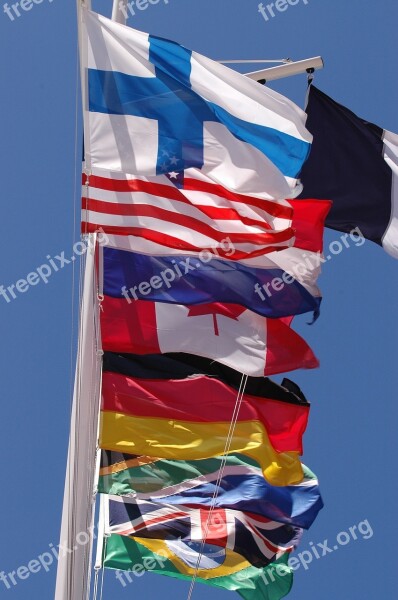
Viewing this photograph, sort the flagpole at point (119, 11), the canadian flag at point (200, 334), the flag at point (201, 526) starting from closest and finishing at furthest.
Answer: the flagpole at point (119, 11) → the canadian flag at point (200, 334) → the flag at point (201, 526)

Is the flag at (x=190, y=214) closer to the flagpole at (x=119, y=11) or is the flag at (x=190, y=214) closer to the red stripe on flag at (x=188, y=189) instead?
the red stripe on flag at (x=188, y=189)

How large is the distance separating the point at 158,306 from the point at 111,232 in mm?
1511

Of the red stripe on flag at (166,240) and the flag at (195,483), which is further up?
the red stripe on flag at (166,240)

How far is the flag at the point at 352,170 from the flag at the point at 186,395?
105 inches

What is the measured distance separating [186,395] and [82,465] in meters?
3.10

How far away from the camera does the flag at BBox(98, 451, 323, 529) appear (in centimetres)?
1809

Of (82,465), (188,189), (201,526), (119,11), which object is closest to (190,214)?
(188,189)

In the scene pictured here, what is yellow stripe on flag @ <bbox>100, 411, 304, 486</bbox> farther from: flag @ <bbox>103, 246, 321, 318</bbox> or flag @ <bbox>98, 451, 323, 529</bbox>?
flag @ <bbox>103, 246, 321, 318</bbox>

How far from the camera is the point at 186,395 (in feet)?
56.7

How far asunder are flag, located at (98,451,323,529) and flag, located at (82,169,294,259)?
386cm

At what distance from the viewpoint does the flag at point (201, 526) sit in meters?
18.6

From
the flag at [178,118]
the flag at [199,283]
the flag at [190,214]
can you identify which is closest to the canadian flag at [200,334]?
the flag at [199,283]

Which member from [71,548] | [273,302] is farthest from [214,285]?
[71,548]

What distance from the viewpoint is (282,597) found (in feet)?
65.3
